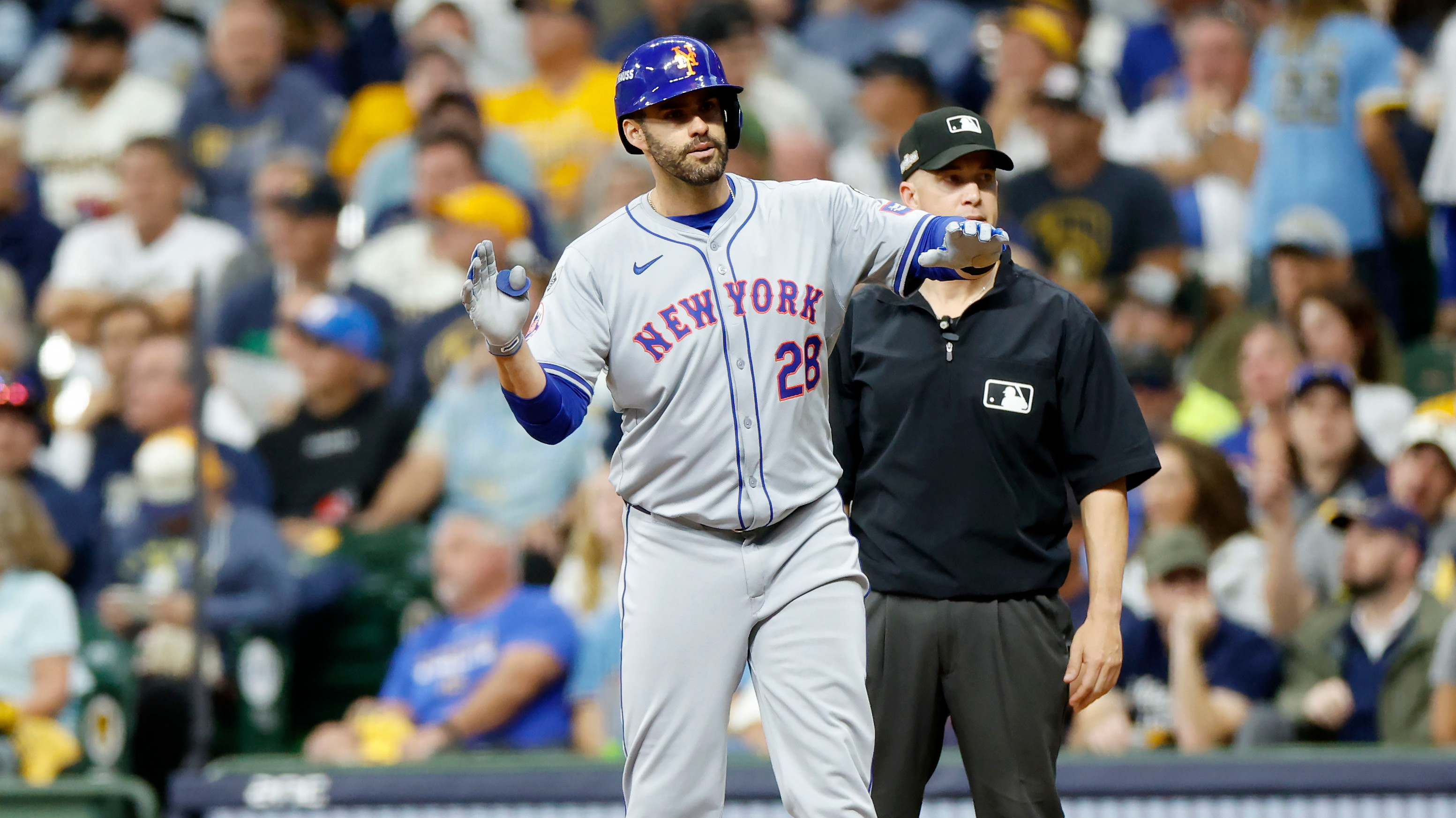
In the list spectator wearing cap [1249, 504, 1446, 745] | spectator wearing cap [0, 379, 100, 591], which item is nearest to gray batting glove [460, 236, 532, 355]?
spectator wearing cap [1249, 504, 1446, 745]

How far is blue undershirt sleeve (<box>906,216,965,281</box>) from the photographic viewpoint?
3.62m

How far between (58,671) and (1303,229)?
573 centimetres

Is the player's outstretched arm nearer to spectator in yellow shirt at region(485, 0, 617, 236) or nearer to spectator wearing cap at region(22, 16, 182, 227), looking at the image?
spectator in yellow shirt at region(485, 0, 617, 236)

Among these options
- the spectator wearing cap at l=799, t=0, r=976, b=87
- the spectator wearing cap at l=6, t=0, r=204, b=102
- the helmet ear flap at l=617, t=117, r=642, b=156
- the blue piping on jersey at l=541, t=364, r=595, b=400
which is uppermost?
the spectator wearing cap at l=6, t=0, r=204, b=102

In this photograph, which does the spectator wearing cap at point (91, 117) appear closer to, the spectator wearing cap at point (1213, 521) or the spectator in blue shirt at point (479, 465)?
the spectator in blue shirt at point (479, 465)

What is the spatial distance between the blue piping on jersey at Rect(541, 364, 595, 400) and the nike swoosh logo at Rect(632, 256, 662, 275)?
10.4 inches

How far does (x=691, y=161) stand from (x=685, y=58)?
0.69 ft

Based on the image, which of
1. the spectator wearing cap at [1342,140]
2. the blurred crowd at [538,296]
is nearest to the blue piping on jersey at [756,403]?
the blurred crowd at [538,296]

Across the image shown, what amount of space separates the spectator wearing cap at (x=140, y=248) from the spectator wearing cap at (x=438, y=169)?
814 mm

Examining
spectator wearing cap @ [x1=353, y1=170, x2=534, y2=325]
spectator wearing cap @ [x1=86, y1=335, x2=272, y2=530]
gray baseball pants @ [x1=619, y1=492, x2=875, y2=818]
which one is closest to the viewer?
gray baseball pants @ [x1=619, y1=492, x2=875, y2=818]

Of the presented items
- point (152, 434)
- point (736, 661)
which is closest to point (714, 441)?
point (736, 661)

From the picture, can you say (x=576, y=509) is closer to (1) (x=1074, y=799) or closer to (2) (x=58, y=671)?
(2) (x=58, y=671)

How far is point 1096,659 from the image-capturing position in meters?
3.73

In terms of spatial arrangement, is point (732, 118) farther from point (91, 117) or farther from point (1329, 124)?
point (91, 117)
